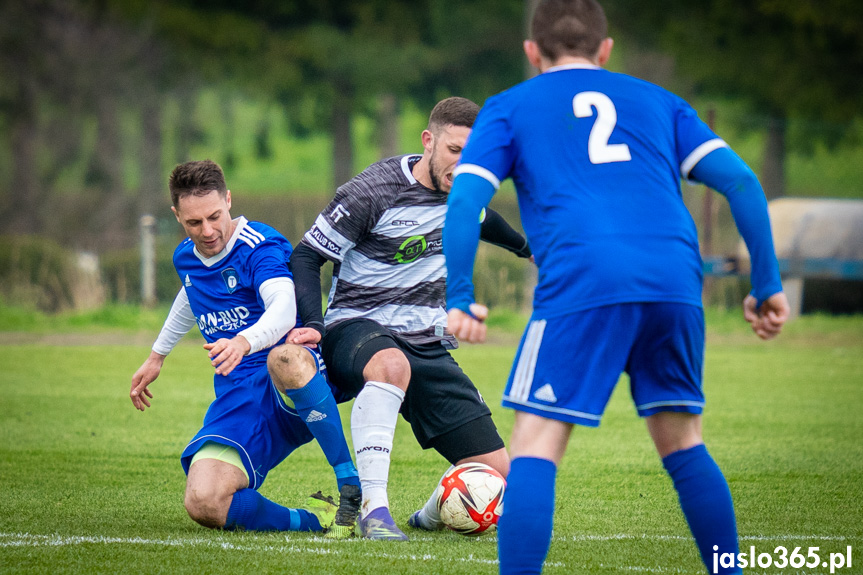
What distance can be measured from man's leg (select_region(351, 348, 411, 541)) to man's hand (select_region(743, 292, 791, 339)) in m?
1.53

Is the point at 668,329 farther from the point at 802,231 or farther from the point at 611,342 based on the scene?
the point at 802,231

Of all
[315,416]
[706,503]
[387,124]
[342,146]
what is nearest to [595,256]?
[706,503]

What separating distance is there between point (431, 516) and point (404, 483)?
3.68ft

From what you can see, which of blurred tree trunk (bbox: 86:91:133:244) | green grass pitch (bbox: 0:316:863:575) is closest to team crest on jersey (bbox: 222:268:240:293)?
green grass pitch (bbox: 0:316:863:575)

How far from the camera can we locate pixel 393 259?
4.55m

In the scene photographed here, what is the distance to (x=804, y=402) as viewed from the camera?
843cm

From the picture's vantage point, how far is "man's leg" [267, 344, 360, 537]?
159 inches

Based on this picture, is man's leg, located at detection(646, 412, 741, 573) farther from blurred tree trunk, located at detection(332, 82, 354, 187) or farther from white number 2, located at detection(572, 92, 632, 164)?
blurred tree trunk, located at detection(332, 82, 354, 187)

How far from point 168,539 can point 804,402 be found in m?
6.15

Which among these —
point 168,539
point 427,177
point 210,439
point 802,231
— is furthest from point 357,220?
point 802,231

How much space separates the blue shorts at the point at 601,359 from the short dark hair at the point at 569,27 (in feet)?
2.70

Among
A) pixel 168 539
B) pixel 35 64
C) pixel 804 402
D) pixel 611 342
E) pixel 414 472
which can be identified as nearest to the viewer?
pixel 611 342

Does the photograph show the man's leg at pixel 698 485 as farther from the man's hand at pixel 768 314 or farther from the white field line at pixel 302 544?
the white field line at pixel 302 544

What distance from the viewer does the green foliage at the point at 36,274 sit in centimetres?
1560
